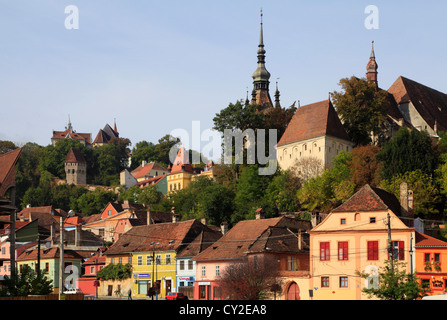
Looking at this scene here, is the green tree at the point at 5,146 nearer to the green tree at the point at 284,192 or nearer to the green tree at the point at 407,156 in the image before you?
the green tree at the point at 284,192

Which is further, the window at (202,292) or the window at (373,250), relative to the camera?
the window at (202,292)

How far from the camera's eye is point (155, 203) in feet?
411

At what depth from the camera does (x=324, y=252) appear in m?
56.9

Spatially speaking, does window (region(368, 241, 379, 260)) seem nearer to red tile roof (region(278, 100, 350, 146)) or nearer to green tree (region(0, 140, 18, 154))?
red tile roof (region(278, 100, 350, 146))

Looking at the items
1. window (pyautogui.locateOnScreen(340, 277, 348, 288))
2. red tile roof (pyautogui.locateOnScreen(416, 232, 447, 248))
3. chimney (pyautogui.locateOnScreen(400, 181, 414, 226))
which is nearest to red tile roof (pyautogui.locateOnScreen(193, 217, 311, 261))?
window (pyautogui.locateOnScreen(340, 277, 348, 288))

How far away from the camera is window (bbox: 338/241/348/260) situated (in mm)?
55844

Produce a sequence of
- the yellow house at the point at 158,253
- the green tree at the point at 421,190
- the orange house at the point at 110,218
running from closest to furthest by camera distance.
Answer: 1. the green tree at the point at 421,190
2. the yellow house at the point at 158,253
3. the orange house at the point at 110,218

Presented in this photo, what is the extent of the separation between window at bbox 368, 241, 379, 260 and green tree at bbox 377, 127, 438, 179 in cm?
1755

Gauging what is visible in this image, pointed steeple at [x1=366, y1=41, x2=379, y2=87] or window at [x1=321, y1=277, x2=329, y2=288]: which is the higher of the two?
pointed steeple at [x1=366, y1=41, x2=379, y2=87]

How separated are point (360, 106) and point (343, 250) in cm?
3864

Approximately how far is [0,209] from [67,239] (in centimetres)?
4518

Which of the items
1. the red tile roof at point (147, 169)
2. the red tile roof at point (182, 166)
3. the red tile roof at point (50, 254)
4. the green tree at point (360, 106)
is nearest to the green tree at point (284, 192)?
the green tree at point (360, 106)

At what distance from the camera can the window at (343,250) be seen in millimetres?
55844
